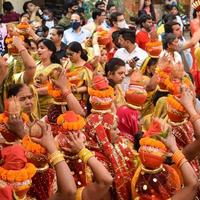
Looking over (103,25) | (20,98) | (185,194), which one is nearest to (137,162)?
(185,194)

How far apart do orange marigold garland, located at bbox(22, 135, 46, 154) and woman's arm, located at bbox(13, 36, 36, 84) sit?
1.88 metres

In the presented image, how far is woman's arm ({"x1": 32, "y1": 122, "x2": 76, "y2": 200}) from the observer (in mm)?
3547

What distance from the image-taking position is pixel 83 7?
45.4ft

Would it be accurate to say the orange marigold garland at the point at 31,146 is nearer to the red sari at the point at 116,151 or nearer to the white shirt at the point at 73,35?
the red sari at the point at 116,151

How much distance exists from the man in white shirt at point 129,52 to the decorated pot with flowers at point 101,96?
117 inches

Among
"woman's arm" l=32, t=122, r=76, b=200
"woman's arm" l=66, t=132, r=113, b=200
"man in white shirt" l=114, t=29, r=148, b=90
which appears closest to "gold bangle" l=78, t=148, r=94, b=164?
"woman's arm" l=66, t=132, r=113, b=200

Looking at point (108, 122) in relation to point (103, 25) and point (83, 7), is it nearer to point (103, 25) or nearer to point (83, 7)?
point (103, 25)

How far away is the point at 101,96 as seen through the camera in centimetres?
463

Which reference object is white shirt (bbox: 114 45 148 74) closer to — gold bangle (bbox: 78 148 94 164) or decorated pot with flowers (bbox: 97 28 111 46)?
decorated pot with flowers (bbox: 97 28 111 46)

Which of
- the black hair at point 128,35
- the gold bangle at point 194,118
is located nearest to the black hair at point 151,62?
the black hair at point 128,35

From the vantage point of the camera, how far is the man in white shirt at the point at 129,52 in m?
7.82

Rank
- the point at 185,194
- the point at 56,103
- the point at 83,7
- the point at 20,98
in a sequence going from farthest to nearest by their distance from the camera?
1. the point at 83,7
2. the point at 56,103
3. the point at 20,98
4. the point at 185,194

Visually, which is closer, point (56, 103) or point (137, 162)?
point (137, 162)

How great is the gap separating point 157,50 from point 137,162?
3.44 meters
